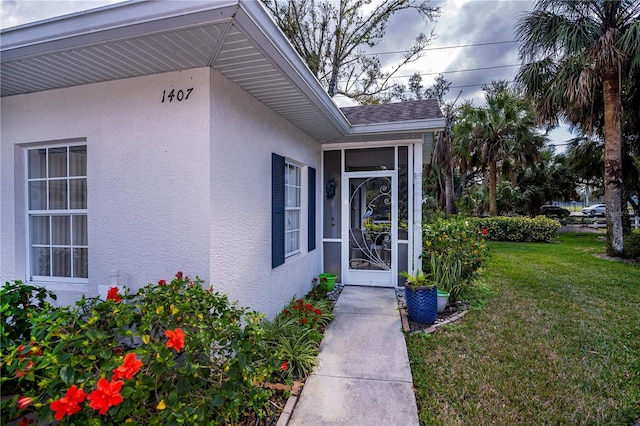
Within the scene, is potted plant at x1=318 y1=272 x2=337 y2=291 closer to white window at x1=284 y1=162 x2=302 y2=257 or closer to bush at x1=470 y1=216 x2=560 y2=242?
white window at x1=284 y1=162 x2=302 y2=257

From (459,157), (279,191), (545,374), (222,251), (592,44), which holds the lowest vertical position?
(545,374)

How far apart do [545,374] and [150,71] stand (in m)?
5.06

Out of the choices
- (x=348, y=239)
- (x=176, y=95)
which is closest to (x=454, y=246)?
(x=348, y=239)

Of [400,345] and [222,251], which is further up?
[222,251]

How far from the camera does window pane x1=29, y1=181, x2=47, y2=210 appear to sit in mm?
3639

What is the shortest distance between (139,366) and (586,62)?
11906 mm

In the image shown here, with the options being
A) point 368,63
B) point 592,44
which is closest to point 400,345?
point 592,44

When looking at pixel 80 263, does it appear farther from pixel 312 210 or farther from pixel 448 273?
pixel 448 273

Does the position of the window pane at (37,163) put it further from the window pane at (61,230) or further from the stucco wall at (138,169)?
the window pane at (61,230)

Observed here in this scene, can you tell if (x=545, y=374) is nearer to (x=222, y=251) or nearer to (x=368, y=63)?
(x=222, y=251)

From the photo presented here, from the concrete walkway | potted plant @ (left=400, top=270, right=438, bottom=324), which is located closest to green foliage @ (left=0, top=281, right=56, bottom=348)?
the concrete walkway

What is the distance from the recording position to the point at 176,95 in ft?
9.74

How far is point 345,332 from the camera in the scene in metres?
4.34

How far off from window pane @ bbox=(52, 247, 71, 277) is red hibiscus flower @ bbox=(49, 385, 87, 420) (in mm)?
2566
